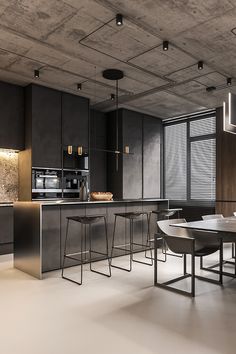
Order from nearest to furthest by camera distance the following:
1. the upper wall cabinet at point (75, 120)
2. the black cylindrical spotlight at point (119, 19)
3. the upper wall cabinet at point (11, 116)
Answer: the black cylindrical spotlight at point (119, 19) → the upper wall cabinet at point (11, 116) → the upper wall cabinet at point (75, 120)

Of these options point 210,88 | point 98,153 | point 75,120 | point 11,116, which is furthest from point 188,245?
point 98,153

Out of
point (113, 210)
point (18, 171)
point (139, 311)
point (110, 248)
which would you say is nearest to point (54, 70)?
point (18, 171)

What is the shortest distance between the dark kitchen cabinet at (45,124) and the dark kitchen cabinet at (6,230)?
3.37 feet

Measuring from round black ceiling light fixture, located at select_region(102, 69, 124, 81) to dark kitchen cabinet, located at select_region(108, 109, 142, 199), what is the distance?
2161mm

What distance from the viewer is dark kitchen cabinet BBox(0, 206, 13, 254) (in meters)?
5.58

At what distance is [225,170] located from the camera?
7.36 metres

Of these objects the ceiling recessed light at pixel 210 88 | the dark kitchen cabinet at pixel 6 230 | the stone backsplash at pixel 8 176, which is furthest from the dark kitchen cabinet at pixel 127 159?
the dark kitchen cabinet at pixel 6 230

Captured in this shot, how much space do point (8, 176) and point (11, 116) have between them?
1.22 metres

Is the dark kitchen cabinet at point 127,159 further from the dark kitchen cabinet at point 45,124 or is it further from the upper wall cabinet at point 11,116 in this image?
the upper wall cabinet at point 11,116

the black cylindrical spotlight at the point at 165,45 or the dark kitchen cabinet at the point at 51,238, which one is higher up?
the black cylindrical spotlight at the point at 165,45

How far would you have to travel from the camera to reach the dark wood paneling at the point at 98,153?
7.87m

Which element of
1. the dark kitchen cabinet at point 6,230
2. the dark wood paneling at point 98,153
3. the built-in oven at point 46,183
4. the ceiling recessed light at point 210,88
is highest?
the ceiling recessed light at point 210,88

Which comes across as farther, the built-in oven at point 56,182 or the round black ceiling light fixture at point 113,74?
the built-in oven at point 56,182

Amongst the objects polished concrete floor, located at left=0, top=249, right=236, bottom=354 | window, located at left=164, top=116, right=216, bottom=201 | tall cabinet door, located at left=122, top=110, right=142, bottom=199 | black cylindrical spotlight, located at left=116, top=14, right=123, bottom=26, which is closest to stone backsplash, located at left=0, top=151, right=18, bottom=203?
polished concrete floor, located at left=0, top=249, right=236, bottom=354
